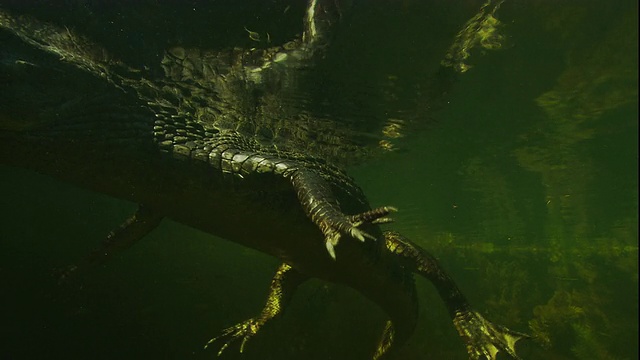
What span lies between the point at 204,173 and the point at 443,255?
47.4 feet

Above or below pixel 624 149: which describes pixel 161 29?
below

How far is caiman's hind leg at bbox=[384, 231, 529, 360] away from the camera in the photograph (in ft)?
17.5

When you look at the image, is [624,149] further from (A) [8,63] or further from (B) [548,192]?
(A) [8,63]

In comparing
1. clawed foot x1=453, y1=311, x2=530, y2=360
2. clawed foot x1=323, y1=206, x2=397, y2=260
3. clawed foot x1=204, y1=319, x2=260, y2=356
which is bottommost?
clawed foot x1=204, y1=319, x2=260, y2=356

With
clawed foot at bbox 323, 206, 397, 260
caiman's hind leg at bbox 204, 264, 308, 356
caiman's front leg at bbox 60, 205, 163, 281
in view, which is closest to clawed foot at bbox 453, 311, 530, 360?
caiman's hind leg at bbox 204, 264, 308, 356

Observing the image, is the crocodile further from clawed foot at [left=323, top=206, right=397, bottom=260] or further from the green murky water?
the green murky water

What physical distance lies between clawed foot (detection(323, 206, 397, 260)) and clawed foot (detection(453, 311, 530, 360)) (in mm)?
2733

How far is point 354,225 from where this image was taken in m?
3.76

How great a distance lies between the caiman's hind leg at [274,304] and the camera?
646cm

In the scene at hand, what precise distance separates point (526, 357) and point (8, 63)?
9297 millimetres

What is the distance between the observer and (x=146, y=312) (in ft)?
26.2

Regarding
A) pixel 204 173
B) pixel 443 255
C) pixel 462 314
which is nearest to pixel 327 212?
pixel 204 173

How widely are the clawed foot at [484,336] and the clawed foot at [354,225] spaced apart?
2.73 m

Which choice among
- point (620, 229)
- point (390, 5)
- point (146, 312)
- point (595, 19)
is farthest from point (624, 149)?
point (620, 229)
